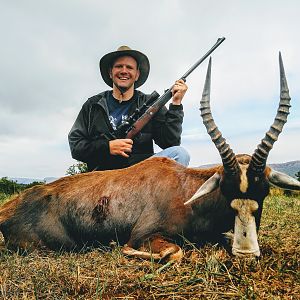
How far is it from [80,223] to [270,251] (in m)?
2.37

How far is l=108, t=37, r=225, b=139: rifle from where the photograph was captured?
707cm

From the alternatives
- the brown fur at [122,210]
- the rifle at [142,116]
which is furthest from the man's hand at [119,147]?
the brown fur at [122,210]

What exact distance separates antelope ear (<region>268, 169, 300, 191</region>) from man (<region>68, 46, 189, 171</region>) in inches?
101

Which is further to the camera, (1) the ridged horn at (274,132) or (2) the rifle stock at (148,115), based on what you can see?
(2) the rifle stock at (148,115)

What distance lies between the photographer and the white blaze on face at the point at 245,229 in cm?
394

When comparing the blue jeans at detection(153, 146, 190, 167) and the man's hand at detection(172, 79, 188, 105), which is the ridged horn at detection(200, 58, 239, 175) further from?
the man's hand at detection(172, 79, 188, 105)

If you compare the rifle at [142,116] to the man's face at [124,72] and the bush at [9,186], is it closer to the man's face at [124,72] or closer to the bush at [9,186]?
the man's face at [124,72]

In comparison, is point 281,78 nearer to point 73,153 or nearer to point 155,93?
point 155,93

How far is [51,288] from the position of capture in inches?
134

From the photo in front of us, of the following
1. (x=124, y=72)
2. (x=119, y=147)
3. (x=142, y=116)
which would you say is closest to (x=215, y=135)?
(x=119, y=147)

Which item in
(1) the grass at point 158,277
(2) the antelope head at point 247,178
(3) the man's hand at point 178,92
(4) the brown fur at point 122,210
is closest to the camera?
(1) the grass at point 158,277

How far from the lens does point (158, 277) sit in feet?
11.8

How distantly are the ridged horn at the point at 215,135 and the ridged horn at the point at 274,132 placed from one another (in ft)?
0.65

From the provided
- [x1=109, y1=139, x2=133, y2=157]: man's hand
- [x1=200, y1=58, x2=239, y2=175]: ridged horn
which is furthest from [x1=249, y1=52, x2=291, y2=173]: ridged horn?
[x1=109, y1=139, x2=133, y2=157]: man's hand
